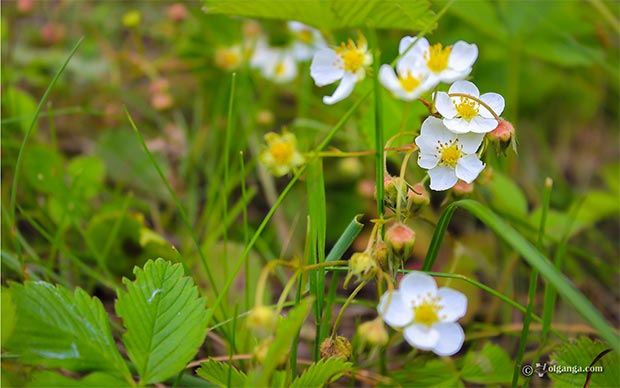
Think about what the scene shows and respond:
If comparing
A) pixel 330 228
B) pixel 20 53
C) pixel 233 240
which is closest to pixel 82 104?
pixel 20 53

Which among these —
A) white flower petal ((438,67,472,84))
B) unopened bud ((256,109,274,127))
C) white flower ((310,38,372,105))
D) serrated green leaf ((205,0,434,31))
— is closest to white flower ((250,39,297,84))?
unopened bud ((256,109,274,127))

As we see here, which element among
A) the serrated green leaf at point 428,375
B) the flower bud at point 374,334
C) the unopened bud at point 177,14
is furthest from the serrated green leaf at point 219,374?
the unopened bud at point 177,14

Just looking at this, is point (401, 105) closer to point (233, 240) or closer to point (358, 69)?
point (358, 69)

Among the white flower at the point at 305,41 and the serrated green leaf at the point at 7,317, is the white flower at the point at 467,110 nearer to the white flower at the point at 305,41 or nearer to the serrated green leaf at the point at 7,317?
the serrated green leaf at the point at 7,317

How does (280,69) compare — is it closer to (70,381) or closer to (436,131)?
(436,131)

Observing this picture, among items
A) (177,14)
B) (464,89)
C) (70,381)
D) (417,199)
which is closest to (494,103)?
(464,89)

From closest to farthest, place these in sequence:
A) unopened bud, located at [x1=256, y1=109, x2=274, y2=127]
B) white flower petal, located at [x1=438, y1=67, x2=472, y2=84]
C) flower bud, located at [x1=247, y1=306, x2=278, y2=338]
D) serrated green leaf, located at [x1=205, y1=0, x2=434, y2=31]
Answer: flower bud, located at [x1=247, y1=306, x2=278, y2=338] → white flower petal, located at [x1=438, y1=67, x2=472, y2=84] → serrated green leaf, located at [x1=205, y1=0, x2=434, y2=31] → unopened bud, located at [x1=256, y1=109, x2=274, y2=127]

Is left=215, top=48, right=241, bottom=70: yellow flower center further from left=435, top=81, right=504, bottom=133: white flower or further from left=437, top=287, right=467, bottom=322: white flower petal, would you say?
left=437, top=287, right=467, bottom=322: white flower petal
